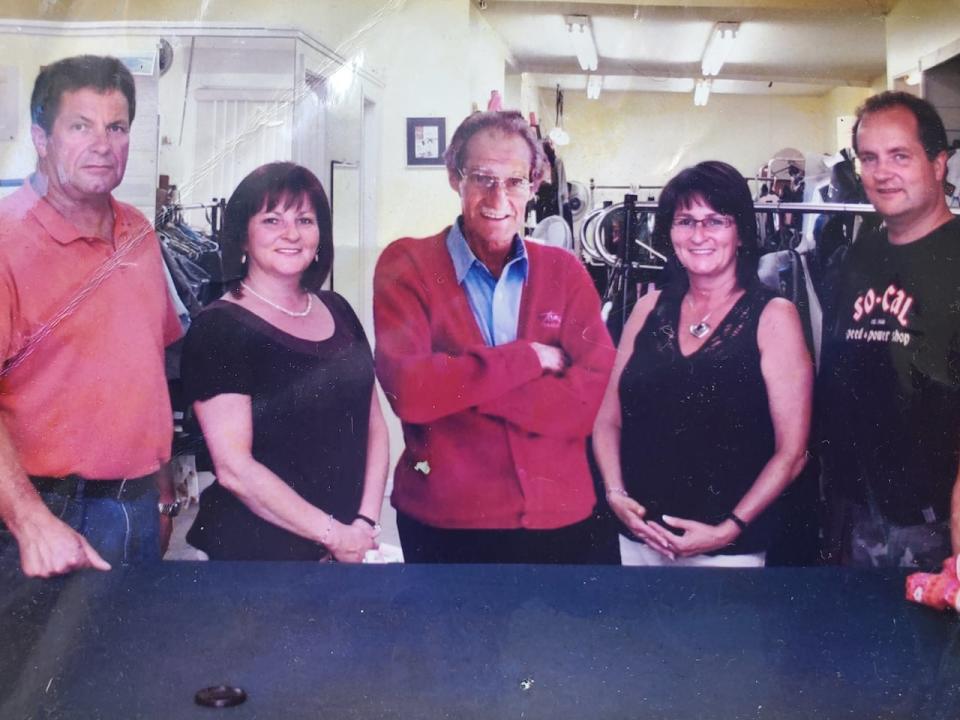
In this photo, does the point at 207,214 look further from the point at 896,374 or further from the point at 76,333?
Result: the point at 896,374

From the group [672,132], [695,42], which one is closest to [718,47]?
[695,42]

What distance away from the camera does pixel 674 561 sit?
2074 millimetres

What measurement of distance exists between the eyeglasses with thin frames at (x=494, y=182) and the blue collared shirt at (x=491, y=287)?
89 millimetres

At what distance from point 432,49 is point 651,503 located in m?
1.11

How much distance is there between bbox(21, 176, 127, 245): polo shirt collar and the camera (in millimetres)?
2055

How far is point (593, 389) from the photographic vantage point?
205 cm

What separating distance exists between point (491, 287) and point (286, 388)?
1.65 feet

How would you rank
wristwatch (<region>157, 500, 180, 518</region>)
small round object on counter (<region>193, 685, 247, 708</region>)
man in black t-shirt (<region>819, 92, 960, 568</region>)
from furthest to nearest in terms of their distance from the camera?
wristwatch (<region>157, 500, 180, 518</region>) < man in black t-shirt (<region>819, 92, 960, 568</region>) < small round object on counter (<region>193, 685, 247, 708</region>)

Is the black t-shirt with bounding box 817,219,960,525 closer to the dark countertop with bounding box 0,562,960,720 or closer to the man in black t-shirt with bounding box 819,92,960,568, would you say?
the man in black t-shirt with bounding box 819,92,960,568

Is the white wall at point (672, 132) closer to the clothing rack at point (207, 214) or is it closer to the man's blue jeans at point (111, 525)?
the clothing rack at point (207, 214)

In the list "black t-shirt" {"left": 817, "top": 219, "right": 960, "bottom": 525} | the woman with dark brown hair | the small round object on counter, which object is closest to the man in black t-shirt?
"black t-shirt" {"left": 817, "top": 219, "right": 960, "bottom": 525}

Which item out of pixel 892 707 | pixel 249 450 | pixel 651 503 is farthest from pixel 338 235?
pixel 892 707

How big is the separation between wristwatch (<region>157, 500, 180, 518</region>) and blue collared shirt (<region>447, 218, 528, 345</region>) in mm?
808

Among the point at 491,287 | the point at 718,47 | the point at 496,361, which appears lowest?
the point at 496,361
